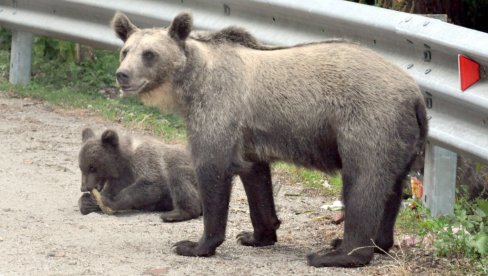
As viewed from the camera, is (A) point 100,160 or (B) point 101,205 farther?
(A) point 100,160

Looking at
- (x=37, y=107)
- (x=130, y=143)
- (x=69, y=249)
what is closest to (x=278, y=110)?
(x=69, y=249)

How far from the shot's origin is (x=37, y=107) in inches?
420

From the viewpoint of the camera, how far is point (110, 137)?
8.30m

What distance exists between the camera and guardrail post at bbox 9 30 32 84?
11305mm

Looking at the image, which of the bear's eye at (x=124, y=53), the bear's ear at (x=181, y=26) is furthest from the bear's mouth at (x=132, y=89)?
the bear's ear at (x=181, y=26)

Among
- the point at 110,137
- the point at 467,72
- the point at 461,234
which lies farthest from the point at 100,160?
the point at 461,234

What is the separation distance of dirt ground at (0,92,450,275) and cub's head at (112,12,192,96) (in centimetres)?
97

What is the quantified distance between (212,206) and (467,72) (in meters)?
1.73

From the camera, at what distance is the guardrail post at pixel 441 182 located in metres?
7.33

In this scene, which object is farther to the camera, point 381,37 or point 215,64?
point 381,37

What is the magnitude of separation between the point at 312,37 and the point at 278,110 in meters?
1.83

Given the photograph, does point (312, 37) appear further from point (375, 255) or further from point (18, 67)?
point (18, 67)

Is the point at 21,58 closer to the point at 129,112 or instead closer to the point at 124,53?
the point at 129,112

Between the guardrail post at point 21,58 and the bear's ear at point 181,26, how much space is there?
4688 mm
